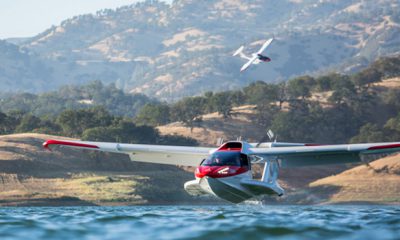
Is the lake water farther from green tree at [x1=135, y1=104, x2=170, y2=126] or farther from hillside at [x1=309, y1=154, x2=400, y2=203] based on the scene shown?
green tree at [x1=135, y1=104, x2=170, y2=126]

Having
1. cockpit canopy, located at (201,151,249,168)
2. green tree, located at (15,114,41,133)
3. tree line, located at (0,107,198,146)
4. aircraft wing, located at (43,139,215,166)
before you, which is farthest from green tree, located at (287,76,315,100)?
cockpit canopy, located at (201,151,249,168)

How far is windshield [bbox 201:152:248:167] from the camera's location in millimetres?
37578

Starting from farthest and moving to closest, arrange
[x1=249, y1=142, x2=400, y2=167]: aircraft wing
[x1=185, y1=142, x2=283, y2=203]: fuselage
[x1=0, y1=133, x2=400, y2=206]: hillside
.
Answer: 1. [x1=0, y1=133, x2=400, y2=206]: hillside
2. [x1=249, y1=142, x2=400, y2=167]: aircraft wing
3. [x1=185, y1=142, x2=283, y2=203]: fuselage

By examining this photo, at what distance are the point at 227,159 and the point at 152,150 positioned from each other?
290 inches

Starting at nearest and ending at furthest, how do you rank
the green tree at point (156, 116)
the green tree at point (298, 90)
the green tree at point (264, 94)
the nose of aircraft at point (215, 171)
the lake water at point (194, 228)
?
1. the lake water at point (194, 228)
2. the nose of aircraft at point (215, 171)
3. the green tree at point (264, 94)
4. the green tree at point (156, 116)
5. the green tree at point (298, 90)

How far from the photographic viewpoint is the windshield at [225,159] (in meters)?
37.6

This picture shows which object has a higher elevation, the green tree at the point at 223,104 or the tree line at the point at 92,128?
the green tree at the point at 223,104

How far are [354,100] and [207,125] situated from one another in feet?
91.9

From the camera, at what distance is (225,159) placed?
125ft

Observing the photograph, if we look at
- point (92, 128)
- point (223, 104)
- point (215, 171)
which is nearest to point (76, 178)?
point (92, 128)

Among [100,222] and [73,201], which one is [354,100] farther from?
[100,222]

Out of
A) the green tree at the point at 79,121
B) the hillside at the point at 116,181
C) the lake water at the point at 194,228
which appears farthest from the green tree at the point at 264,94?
the lake water at the point at 194,228

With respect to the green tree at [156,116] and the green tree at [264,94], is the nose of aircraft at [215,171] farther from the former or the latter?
the green tree at [156,116]

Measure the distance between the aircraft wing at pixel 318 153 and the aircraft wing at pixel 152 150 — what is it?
3.53 metres
